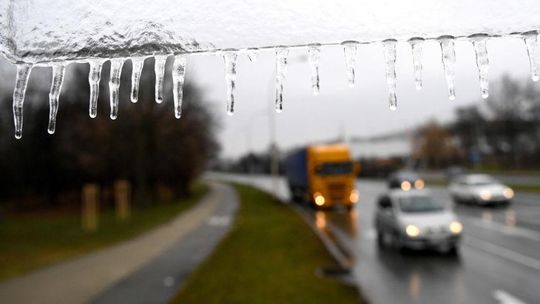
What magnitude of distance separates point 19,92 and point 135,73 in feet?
0.96

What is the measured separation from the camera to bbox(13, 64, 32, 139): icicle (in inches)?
44.8

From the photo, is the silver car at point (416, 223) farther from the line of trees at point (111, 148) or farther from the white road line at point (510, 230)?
the line of trees at point (111, 148)

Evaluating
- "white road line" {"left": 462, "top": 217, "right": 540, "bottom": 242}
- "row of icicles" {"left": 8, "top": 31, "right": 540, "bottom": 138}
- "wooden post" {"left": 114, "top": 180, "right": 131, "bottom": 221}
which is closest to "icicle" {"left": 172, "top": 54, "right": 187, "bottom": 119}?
"row of icicles" {"left": 8, "top": 31, "right": 540, "bottom": 138}

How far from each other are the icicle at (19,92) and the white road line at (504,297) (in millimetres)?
7629

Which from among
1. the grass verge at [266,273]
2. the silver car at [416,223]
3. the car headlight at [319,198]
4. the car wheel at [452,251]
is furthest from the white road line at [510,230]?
the car headlight at [319,198]

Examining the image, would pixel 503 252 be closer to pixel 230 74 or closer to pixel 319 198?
pixel 319 198

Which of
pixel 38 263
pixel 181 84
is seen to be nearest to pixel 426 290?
pixel 181 84

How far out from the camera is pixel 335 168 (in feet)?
61.1

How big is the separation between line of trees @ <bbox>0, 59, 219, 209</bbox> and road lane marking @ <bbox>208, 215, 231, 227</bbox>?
6308 millimetres

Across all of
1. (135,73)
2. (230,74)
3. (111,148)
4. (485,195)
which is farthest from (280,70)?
(111,148)

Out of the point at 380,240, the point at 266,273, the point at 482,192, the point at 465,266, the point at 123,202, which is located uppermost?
the point at 123,202

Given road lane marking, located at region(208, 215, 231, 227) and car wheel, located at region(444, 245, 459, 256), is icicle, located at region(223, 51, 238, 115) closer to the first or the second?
car wheel, located at region(444, 245, 459, 256)

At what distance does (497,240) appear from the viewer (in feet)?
42.6

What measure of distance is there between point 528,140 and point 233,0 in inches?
1904
